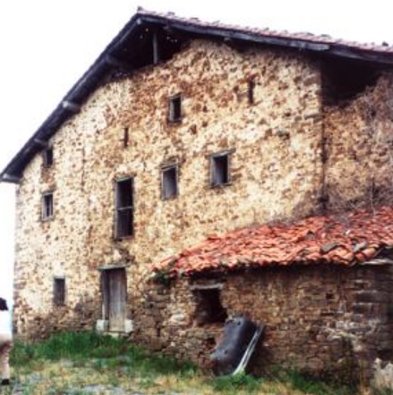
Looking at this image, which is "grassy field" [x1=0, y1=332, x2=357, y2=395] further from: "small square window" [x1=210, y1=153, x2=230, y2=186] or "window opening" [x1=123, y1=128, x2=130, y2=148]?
"window opening" [x1=123, y1=128, x2=130, y2=148]

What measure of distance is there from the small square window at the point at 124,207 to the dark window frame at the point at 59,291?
2542mm

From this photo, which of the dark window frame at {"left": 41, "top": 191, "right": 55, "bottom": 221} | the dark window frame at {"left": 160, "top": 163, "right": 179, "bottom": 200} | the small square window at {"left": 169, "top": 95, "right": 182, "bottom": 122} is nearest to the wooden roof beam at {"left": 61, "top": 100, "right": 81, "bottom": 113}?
the dark window frame at {"left": 41, "top": 191, "right": 55, "bottom": 221}

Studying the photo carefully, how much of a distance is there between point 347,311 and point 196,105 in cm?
728

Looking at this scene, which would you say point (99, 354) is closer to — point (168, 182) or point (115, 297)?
point (115, 297)

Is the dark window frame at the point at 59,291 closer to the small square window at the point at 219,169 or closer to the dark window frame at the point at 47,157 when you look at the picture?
the dark window frame at the point at 47,157

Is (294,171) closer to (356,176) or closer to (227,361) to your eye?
(356,176)

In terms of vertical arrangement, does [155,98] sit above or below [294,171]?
above

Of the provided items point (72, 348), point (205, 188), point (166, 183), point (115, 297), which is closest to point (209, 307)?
point (205, 188)

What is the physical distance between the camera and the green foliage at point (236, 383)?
1033 centimetres

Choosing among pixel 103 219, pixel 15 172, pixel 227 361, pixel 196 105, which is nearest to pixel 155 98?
pixel 196 105

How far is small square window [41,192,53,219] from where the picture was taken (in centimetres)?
2030

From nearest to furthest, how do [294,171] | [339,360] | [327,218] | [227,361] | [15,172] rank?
[339,360]
[227,361]
[327,218]
[294,171]
[15,172]

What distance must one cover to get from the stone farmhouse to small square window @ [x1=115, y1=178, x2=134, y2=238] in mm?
36

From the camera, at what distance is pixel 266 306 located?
1170cm
